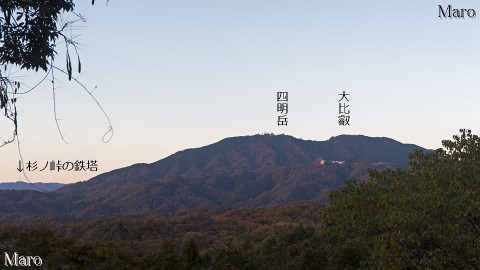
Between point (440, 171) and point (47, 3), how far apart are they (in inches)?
406

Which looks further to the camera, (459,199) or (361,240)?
(361,240)

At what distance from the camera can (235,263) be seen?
20.1 metres

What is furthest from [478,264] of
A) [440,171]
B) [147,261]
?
[147,261]

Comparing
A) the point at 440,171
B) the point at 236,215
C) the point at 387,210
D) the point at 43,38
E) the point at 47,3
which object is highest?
the point at 47,3

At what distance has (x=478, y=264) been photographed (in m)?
11.1

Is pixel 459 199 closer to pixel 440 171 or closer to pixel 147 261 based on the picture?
pixel 440 171

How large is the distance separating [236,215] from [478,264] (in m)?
109

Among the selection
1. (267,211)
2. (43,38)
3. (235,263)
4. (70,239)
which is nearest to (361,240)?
(235,263)

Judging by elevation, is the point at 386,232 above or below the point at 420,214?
below

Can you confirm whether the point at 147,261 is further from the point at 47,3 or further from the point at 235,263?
the point at 47,3

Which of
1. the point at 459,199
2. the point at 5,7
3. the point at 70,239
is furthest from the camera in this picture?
the point at 70,239

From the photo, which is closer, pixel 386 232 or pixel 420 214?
pixel 420 214

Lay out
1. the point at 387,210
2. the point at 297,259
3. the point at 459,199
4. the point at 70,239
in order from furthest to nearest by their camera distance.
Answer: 1. the point at 297,259
2. the point at 70,239
3. the point at 387,210
4. the point at 459,199

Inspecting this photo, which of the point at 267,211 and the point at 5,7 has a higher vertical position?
the point at 5,7
